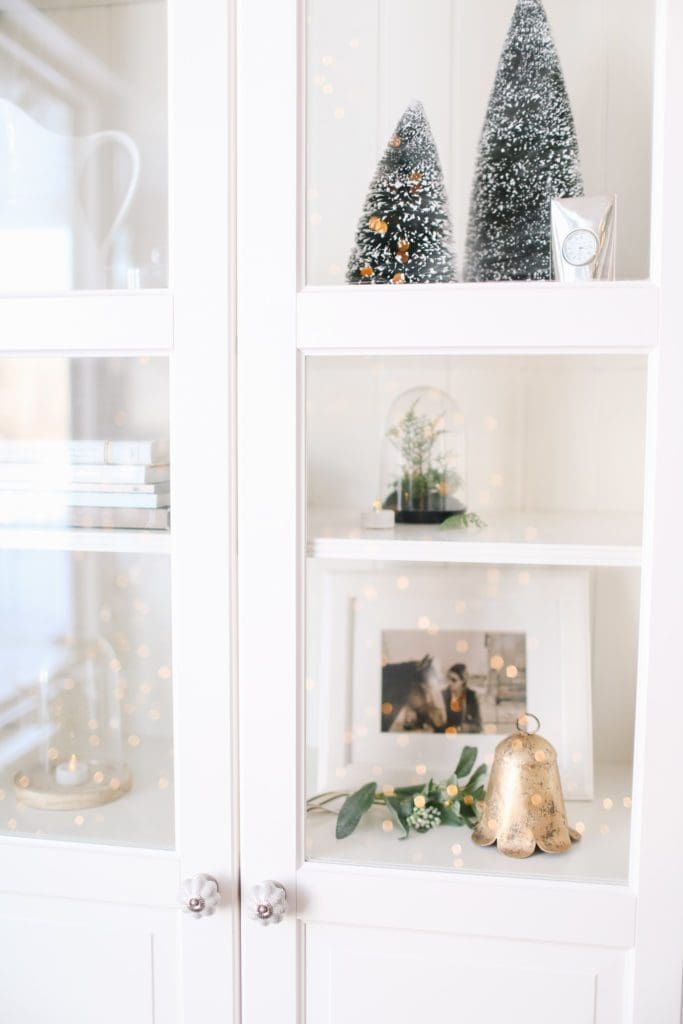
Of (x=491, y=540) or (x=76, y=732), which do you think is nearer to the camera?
(x=491, y=540)

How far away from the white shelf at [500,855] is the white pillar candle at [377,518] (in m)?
0.33

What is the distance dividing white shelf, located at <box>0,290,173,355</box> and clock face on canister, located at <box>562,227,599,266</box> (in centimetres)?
42

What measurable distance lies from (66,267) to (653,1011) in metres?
1.04

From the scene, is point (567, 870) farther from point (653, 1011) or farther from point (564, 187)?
point (564, 187)

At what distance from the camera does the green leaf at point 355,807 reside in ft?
3.23

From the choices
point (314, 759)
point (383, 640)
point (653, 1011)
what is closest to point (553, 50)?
point (383, 640)

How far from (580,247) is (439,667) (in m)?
0.49

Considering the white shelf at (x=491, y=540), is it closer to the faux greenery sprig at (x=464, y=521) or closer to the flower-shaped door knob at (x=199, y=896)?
the faux greenery sprig at (x=464, y=521)

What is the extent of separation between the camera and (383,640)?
3.31 ft

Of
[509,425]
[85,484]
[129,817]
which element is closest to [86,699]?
[129,817]

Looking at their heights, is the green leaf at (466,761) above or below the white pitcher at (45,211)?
below

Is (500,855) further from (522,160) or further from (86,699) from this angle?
(522,160)

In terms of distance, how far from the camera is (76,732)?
3.47 ft

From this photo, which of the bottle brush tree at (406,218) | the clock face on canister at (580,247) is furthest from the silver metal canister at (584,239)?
the bottle brush tree at (406,218)
